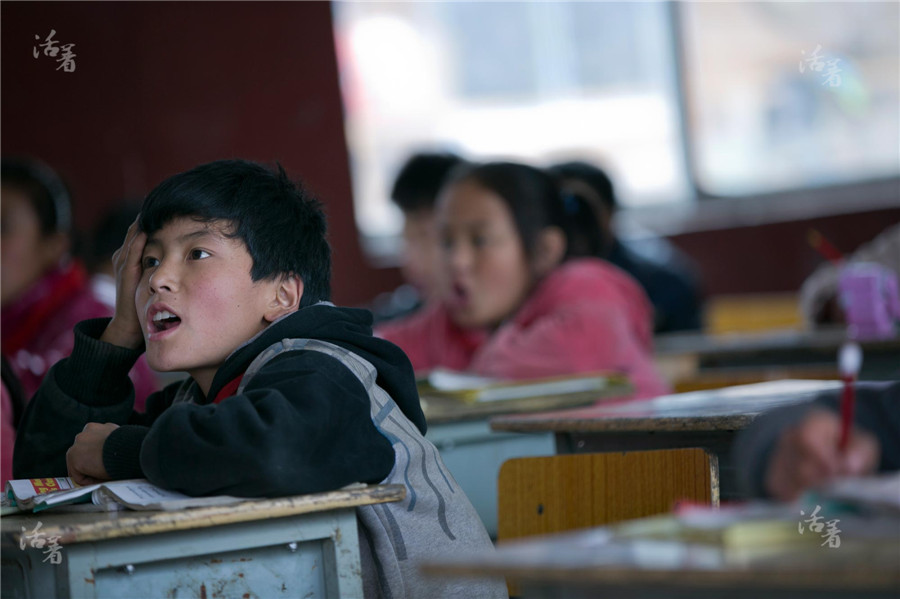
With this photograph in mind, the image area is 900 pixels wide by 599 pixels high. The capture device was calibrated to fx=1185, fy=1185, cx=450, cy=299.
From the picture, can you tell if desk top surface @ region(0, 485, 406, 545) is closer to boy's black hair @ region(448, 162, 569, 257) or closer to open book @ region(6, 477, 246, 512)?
open book @ region(6, 477, 246, 512)

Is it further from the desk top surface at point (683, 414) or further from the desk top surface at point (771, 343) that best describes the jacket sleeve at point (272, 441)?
the desk top surface at point (771, 343)

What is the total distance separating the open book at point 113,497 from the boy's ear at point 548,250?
2009mm

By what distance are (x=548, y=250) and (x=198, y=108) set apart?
2.92 meters

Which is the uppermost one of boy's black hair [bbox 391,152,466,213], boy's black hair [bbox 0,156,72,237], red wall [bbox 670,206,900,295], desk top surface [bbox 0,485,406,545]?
boy's black hair [bbox 0,156,72,237]

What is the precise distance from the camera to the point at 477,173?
3.28 m

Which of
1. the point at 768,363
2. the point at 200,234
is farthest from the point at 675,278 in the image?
the point at 200,234

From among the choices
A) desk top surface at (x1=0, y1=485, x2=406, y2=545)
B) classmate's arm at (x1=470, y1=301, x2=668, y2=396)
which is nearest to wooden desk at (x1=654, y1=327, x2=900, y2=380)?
classmate's arm at (x1=470, y1=301, x2=668, y2=396)

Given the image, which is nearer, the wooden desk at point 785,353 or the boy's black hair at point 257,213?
the boy's black hair at point 257,213

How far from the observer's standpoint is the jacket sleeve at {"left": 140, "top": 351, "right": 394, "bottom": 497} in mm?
1241

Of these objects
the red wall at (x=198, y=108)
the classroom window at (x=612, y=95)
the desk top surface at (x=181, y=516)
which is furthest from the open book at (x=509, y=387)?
the classroom window at (x=612, y=95)

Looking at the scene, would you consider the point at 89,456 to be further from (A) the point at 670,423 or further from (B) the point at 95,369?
(A) the point at 670,423

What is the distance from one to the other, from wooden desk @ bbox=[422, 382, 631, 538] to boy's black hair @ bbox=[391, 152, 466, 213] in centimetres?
172

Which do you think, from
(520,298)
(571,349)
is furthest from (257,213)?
(520,298)

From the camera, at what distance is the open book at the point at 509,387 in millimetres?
2430
